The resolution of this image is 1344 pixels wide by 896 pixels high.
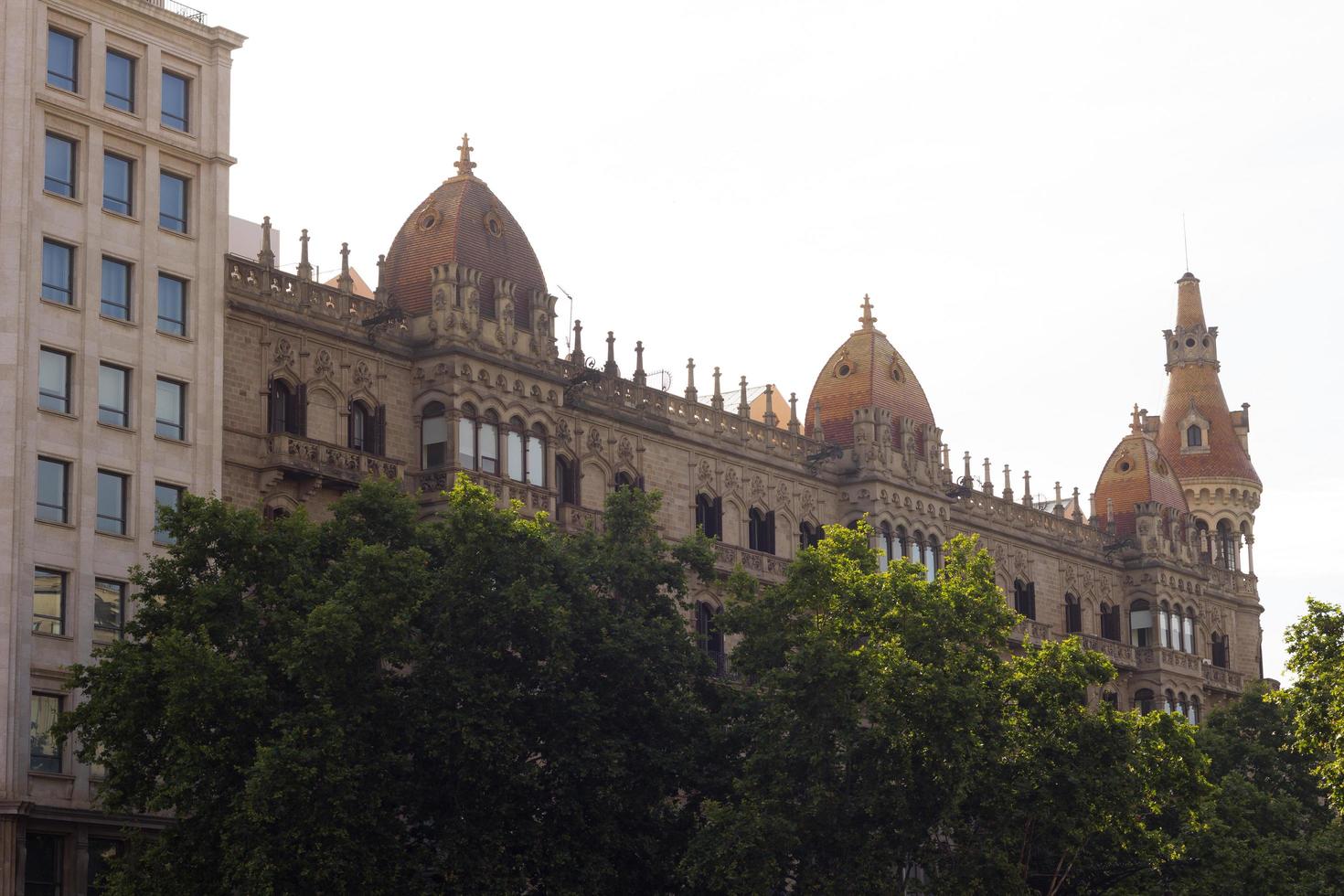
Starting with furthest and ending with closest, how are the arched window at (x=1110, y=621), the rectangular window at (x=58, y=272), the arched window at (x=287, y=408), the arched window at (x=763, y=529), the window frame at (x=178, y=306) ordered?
the arched window at (x=1110, y=621) → the arched window at (x=763, y=529) → the arched window at (x=287, y=408) → the window frame at (x=178, y=306) → the rectangular window at (x=58, y=272)

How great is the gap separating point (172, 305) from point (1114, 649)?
158 feet

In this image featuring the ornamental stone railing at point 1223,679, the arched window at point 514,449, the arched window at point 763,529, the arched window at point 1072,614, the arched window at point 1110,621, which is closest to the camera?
the arched window at point 514,449

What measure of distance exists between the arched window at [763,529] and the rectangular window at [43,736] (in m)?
29.9

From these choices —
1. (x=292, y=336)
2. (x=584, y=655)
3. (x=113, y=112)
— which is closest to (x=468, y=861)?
(x=584, y=655)

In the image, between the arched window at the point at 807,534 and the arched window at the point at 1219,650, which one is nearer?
the arched window at the point at 807,534

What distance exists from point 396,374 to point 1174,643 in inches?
1814

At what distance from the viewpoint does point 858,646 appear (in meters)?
62.8

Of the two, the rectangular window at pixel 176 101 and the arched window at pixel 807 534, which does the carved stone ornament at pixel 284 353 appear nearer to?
the rectangular window at pixel 176 101

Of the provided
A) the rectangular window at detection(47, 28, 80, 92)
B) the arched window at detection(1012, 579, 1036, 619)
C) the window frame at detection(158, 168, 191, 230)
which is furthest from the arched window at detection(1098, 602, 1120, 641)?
the rectangular window at detection(47, 28, 80, 92)

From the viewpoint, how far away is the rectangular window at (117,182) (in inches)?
2539

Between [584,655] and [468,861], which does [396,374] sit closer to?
[584,655]

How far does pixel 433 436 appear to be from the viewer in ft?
232

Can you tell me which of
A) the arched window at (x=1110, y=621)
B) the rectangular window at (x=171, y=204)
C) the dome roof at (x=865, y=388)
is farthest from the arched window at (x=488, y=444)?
the arched window at (x=1110, y=621)

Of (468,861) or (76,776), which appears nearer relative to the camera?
(468,861)
